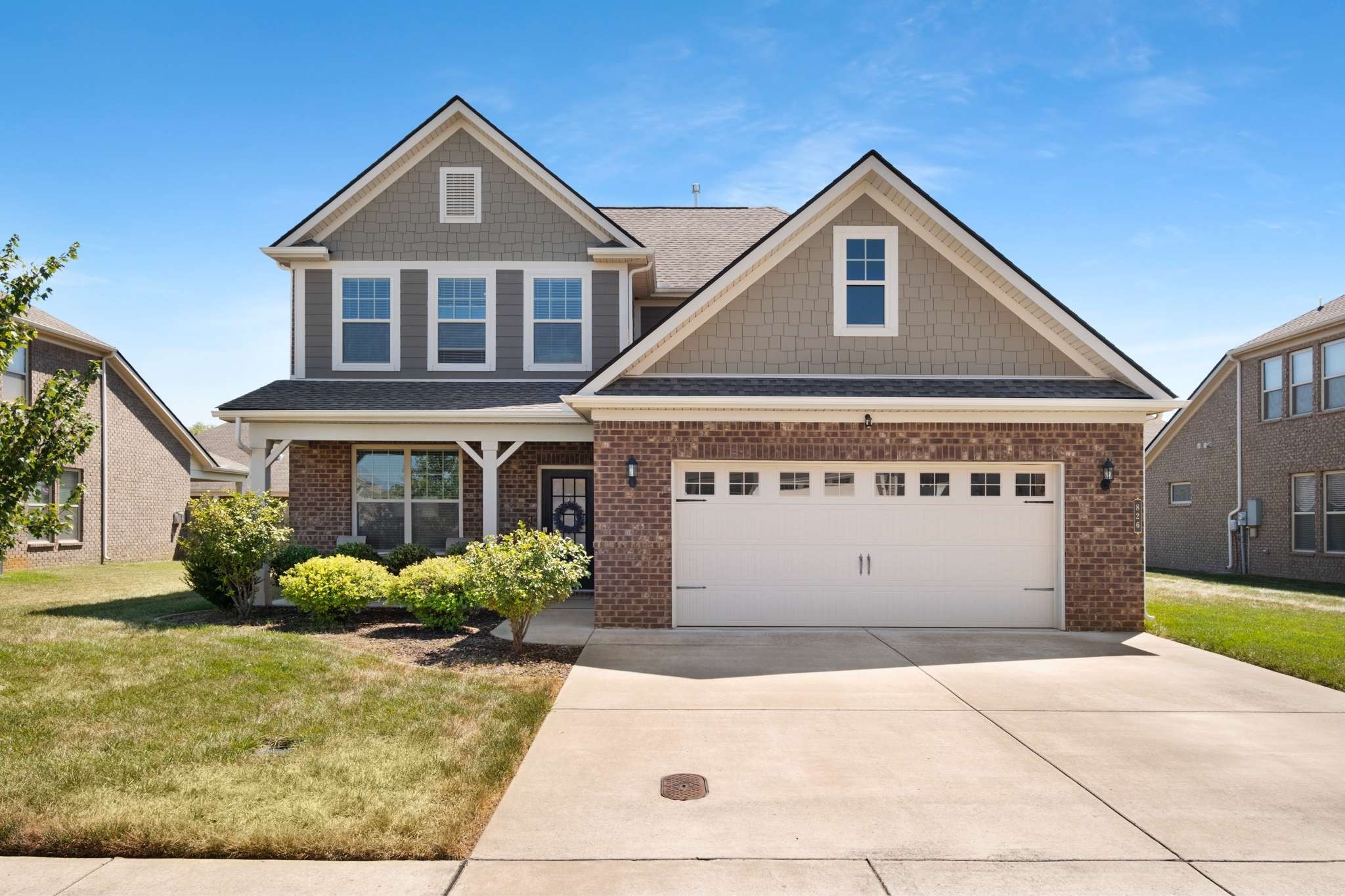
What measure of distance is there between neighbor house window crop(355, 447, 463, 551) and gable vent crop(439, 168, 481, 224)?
4067mm

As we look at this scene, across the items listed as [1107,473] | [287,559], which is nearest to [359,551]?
[287,559]

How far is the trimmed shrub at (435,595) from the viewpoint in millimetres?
10742

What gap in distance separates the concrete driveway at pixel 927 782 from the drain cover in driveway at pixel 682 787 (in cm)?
7

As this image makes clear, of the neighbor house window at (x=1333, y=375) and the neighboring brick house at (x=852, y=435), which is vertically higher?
the neighbor house window at (x=1333, y=375)

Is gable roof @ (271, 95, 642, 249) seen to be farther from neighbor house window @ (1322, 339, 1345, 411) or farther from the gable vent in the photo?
neighbor house window @ (1322, 339, 1345, 411)

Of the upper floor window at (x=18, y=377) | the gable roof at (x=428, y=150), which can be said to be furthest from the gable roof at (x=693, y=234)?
the upper floor window at (x=18, y=377)

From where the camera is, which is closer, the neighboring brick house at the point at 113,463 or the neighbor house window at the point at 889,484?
the neighbor house window at the point at 889,484

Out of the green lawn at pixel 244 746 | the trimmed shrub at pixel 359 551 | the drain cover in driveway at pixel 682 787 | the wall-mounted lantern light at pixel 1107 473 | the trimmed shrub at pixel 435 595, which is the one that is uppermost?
the wall-mounted lantern light at pixel 1107 473

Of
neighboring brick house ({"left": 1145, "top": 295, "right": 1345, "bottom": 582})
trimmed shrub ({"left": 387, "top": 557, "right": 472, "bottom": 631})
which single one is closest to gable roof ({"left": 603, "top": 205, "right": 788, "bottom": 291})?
trimmed shrub ({"left": 387, "top": 557, "right": 472, "bottom": 631})

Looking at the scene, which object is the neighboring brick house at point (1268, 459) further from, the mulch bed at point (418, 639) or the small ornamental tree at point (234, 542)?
the small ornamental tree at point (234, 542)

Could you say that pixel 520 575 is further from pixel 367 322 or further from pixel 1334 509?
pixel 1334 509

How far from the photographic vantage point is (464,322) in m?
15.0

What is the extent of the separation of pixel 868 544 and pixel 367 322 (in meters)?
9.33

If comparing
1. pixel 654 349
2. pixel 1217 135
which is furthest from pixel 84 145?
pixel 1217 135
